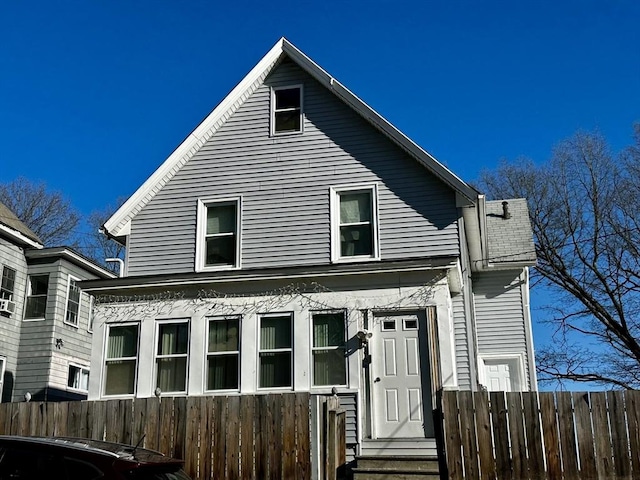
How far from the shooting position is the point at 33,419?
1060 centimetres

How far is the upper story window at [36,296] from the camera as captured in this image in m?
22.1

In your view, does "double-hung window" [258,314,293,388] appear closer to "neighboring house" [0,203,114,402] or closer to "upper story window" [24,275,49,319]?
"neighboring house" [0,203,114,402]

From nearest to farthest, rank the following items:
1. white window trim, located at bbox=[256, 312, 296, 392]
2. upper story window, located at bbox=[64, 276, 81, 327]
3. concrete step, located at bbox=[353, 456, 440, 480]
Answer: concrete step, located at bbox=[353, 456, 440, 480] < white window trim, located at bbox=[256, 312, 296, 392] < upper story window, located at bbox=[64, 276, 81, 327]

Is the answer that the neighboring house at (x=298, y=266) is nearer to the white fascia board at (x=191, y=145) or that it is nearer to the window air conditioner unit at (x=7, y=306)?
the white fascia board at (x=191, y=145)

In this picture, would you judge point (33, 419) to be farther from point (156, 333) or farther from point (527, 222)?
point (527, 222)

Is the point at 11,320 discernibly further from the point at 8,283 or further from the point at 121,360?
the point at 121,360

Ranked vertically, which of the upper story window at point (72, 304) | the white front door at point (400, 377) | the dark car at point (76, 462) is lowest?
the dark car at point (76, 462)

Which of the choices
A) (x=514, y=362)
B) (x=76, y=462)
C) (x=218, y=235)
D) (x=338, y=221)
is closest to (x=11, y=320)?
(x=218, y=235)

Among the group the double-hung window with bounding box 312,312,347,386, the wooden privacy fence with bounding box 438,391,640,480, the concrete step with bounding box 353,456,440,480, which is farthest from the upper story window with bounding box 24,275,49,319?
the wooden privacy fence with bounding box 438,391,640,480

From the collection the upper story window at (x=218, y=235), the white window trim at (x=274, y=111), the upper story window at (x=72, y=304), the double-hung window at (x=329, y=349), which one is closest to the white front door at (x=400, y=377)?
the double-hung window at (x=329, y=349)

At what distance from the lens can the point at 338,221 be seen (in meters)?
14.7

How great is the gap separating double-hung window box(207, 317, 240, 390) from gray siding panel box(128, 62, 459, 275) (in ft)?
4.75

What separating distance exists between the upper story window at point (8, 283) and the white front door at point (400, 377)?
1358 cm

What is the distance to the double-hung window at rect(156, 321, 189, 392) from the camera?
1397cm
